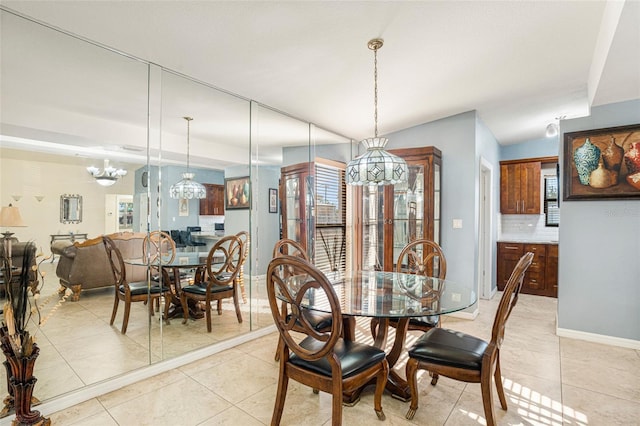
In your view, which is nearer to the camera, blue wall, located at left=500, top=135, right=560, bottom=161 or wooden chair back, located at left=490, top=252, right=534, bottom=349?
wooden chair back, located at left=490, top=252, right=534, bottom=349

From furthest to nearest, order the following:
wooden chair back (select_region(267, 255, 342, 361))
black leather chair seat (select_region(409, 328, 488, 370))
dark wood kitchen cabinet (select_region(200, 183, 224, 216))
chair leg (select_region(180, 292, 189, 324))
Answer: dark wood kitchen cabinet (select_region(200, 183, 224, 216)) → chair leg (select_region(180, 292, 189, 324)) → black leather chair seat (select_region(409, 328, 488, 370)) → wooden chair back (select_region(267, 255, 342, 361))

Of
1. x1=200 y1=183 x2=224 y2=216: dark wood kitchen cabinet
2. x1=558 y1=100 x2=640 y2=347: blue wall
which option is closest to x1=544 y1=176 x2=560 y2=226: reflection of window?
x1=558 y1=100 x2=640 y2=347: blue wall

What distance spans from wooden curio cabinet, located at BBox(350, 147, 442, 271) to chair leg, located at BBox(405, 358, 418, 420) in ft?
7.16

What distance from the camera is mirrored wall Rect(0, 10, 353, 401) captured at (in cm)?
209

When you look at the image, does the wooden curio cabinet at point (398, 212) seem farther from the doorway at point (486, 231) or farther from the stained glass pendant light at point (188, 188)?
the stained glass pendant light at point (188, 188)

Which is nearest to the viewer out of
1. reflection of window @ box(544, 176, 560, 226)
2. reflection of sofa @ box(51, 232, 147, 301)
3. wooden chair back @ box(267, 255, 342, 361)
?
wooden chair back @ box(267, 255, 342, 361)

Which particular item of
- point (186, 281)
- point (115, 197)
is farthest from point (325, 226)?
point (115, 197)

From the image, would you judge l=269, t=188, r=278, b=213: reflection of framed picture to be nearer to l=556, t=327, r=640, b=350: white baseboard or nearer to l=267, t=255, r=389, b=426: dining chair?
l=267, t=255, r=389, b=426: dining chair

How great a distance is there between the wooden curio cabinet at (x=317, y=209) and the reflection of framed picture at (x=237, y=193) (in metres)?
0.51

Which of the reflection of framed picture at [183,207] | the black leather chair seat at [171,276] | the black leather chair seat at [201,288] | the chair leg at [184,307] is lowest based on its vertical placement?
the chair leg at [184,307]

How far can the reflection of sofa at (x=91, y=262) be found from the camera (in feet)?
7.57

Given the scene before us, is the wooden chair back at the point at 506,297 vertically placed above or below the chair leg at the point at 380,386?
above

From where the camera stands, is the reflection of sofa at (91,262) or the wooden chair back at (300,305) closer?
the wooden chair back at (300,305)

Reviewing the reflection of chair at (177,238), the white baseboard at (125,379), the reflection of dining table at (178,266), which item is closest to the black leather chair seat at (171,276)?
the reflection of dining table at (178,266)
